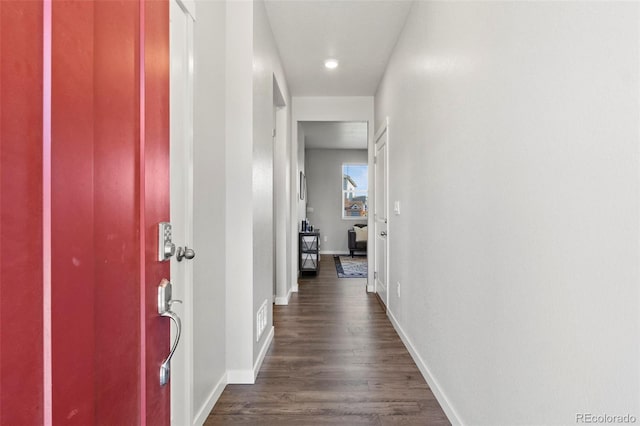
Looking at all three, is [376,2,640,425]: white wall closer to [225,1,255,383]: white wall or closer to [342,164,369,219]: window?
[225,1,255,383]: white wall

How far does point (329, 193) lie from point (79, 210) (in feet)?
26.6

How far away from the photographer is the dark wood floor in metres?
1.78

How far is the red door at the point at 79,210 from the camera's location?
0.37 metres

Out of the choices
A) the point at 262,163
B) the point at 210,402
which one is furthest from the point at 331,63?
the point at 210,402

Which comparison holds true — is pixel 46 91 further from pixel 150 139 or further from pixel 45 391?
pixel 45 391

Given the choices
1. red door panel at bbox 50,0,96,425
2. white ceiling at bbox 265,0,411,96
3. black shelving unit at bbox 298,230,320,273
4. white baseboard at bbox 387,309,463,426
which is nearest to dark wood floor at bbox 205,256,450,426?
white baseboard at bbox 387,309,463,426

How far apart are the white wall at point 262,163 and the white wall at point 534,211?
1102 mm

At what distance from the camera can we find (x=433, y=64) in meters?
2.05

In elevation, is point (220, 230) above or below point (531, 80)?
below

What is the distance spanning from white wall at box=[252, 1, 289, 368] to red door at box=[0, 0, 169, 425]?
1.54 m

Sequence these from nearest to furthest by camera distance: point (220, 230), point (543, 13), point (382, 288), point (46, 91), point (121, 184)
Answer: point (46, 91)
point (121, 184)
point (543, 13)
point (220, 230)
point (382, 288)

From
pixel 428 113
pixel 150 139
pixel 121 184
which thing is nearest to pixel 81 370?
pixel 121 184

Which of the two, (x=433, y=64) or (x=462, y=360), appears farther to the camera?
(x=433, y=64)

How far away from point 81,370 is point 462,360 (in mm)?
1594
